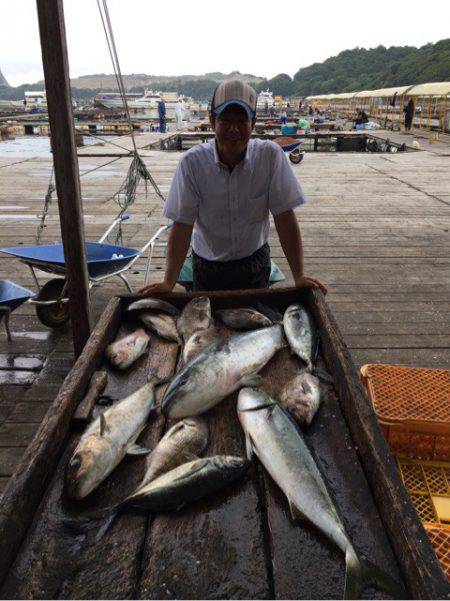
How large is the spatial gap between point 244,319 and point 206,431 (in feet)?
2.95

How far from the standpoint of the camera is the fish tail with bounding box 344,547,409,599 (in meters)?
1.13

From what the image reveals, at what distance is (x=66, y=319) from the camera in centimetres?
462

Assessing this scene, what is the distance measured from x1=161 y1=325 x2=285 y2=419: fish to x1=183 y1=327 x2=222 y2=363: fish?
0.45 ft

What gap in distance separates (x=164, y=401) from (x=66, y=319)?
3189 mm

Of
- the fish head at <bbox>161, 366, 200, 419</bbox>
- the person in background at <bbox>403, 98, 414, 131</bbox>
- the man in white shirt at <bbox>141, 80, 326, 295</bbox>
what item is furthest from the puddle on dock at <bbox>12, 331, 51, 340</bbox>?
the person in background at <bbox>403, 98, 414, 131</bbox>

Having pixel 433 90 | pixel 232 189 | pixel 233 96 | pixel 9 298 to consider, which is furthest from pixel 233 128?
pixel 433 90

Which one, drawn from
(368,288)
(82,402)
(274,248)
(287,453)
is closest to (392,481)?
(287,453)

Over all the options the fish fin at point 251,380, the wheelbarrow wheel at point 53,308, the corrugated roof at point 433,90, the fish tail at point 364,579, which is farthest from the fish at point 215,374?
the corrugated roof at point 433,90

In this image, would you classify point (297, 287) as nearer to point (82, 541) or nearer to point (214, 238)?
point (214, 238)

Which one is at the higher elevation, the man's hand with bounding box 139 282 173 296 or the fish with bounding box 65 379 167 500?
the man's hand with bounding box 139 282 173 296

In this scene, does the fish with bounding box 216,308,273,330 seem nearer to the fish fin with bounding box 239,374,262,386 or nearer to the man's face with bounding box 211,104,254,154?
the fish fin with bounding box 239,374,262,386

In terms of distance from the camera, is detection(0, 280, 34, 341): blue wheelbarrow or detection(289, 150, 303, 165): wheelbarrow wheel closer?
detection(0, 280, 34, 341): blue wheelbarrow

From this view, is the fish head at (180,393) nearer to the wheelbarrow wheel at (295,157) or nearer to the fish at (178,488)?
the fish at (178,488)

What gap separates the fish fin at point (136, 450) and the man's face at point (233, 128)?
1.90 meters
